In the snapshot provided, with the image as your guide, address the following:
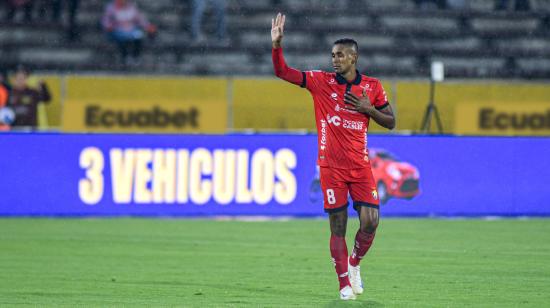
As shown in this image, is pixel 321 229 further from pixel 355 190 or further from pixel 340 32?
pixel 340 32

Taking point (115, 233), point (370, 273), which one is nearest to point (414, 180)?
point (115, 233)

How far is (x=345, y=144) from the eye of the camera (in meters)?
10.6

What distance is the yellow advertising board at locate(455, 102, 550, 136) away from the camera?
24.8 m

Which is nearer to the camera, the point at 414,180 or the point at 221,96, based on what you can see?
the point at 414,180

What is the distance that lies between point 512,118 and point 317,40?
5.50m

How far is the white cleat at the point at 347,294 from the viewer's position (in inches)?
406

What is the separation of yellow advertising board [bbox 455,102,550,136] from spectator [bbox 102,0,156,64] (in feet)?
23.9

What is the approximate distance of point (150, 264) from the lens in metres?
13.3

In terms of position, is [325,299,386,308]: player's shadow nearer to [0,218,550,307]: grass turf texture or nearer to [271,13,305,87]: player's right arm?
[0,218,550,307]: grass turf texture

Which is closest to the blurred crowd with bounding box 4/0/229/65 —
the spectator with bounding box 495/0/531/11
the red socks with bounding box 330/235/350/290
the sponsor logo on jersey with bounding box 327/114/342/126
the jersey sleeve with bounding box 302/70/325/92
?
the spectator with bounding box 495/0/531/11

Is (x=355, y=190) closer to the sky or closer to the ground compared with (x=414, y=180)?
closer to the sky

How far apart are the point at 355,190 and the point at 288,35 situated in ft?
58.8

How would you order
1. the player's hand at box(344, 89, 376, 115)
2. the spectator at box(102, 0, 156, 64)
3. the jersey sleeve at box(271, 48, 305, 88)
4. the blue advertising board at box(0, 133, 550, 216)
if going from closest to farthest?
1. the jersey sleeve at box(271, 48, 305, 88)
2. the player's hand at box(344, 89, 376, 115)
3. the blue advertising board at box(0, 133, 550, 216)
4. the spectator at box(102, 0, 156, 64)

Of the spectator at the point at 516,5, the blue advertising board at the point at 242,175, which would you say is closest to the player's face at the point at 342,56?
the blue advertising board at the point at 242,175
